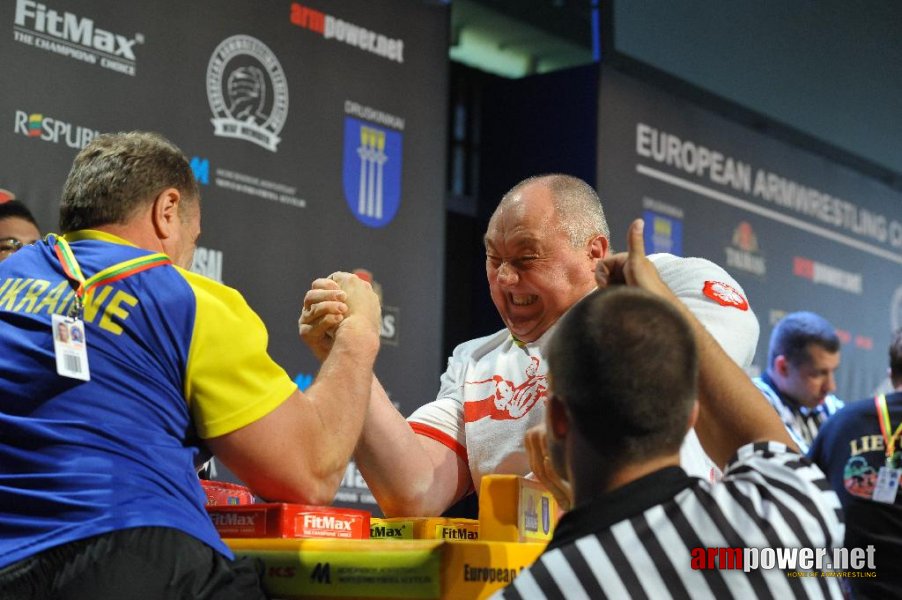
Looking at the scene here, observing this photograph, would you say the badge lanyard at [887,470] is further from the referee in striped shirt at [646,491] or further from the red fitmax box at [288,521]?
the referee in striped shirt at [646,491]

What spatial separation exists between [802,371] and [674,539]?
4185mm

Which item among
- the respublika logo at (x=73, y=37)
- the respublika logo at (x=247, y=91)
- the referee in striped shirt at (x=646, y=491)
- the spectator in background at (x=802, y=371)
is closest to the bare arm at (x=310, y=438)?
the referee in striped shirt at (x=646, y=491)

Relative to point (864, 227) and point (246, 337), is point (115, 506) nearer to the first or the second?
point (246, 337)

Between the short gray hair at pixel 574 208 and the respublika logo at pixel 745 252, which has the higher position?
the respublika logo at pixel 745 252

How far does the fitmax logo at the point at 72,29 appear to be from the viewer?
10.8 ft

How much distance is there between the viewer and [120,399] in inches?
64.3

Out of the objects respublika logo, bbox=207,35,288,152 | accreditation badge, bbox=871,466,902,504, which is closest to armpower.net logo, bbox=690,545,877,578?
accreditation badge, bbox=871,466,902,504

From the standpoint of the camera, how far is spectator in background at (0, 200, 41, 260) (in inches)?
115

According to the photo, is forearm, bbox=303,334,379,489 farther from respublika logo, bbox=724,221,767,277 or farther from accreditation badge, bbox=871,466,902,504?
respublika logo, bbox=724,221,767,277

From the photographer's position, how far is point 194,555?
5.17ft

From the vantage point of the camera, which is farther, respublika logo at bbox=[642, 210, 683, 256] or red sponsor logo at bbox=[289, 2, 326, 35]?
respublika logo at bbox=[642, 210, 683, 256]

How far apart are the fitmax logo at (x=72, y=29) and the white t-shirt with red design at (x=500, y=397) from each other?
153 centimetres

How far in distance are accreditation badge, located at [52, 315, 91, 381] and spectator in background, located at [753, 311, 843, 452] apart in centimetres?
397

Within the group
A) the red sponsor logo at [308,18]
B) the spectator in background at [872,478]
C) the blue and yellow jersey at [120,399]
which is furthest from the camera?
the red sponsor logo at [308,18]
